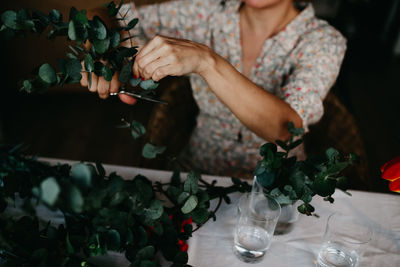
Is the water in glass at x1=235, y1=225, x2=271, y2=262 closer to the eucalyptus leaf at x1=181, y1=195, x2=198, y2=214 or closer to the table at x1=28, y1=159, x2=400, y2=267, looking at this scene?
the table at x1=28, y1=159, x2=400, y2=267

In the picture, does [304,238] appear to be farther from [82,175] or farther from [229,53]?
[229,53]

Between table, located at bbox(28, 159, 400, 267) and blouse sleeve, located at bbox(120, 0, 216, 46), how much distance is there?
673 mm

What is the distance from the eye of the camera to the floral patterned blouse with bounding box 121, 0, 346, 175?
1.23 m

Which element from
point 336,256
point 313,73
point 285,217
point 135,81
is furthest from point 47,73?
point 313,73

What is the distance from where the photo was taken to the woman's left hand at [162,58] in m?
0.80

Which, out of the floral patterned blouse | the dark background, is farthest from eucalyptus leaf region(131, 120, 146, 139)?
the dark background

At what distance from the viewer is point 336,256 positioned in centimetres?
76

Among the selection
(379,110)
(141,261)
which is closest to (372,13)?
(379,110)

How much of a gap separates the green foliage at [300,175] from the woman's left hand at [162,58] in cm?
30

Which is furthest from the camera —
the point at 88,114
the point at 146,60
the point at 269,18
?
the point at 88,114

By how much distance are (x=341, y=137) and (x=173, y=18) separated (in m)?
0.80

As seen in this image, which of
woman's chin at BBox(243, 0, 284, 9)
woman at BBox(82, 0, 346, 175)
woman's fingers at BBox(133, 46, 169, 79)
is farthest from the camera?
woman's chin at BBox(243, 0, 284, 9)

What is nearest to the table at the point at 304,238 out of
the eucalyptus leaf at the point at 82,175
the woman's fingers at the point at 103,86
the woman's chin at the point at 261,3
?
the woman's fingers at the point at 103,86

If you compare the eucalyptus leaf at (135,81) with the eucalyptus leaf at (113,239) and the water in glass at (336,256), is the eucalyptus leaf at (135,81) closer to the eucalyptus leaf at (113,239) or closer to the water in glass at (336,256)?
the eucalyptus leaf at (113,239)
